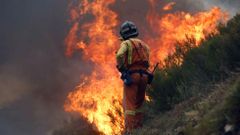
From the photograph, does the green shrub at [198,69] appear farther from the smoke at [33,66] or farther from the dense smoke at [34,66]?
the smoke at [33,66]

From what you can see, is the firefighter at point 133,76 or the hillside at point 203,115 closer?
the hillside at point 203,115

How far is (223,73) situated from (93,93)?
613 centimetres

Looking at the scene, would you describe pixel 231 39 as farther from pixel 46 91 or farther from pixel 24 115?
pixel 24 115

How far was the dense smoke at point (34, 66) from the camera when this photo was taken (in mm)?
18141

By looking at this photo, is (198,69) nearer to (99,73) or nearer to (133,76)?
(133,76)

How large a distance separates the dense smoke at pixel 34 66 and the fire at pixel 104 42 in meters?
0.84

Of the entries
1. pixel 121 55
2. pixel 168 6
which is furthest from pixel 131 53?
pixel 168 6

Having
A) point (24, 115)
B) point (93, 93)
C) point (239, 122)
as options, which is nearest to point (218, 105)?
point (239, 122)

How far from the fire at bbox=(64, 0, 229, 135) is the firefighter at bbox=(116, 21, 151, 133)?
1.95 m

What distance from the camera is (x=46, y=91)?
61.3 feet

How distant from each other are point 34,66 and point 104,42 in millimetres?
4848

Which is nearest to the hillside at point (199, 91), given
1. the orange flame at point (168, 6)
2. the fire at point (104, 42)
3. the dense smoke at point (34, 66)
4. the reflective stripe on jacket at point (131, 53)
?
the reflective stripe on jacket at point (131, 53)

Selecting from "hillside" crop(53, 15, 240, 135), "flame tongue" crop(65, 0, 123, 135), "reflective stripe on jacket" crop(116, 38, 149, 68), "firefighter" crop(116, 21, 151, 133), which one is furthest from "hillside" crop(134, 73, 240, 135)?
"flame tongue" crop(65, 0, 123, 135)

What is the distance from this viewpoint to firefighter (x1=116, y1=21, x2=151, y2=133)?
28.9 ft
